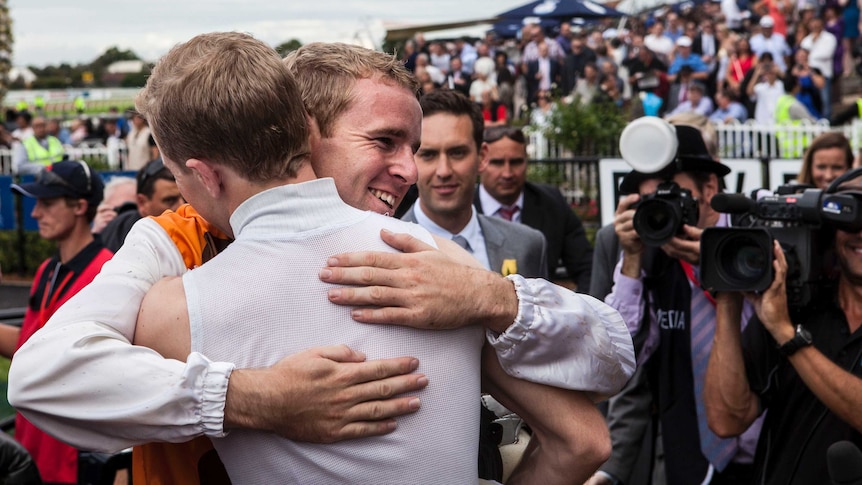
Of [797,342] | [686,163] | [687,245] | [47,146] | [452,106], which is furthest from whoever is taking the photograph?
[47,146]

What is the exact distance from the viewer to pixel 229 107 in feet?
5.71

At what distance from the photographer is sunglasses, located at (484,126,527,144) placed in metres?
6.04

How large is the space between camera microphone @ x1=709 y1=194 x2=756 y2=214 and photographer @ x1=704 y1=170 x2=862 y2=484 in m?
0.21

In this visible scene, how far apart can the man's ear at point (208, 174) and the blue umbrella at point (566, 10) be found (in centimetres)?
2265

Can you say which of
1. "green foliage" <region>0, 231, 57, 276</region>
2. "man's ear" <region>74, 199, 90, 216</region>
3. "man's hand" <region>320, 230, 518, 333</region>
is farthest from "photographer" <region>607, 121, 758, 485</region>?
"green foliage" <region>0, 231, 57, 276</region>

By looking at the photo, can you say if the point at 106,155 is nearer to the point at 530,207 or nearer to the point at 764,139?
the point at 764,139

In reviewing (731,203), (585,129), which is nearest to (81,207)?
(731,203)

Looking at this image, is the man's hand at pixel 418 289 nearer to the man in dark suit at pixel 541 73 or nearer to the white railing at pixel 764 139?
the white railing at pixel 764 139

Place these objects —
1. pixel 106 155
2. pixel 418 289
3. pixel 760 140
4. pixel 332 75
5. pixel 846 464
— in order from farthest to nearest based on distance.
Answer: pixel 106 155 → pixel 760 140 → pixel 846 464 → pixel 332 75 → pixel 418 289

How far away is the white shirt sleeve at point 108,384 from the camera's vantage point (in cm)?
172

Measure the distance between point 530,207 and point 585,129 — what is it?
818 cm

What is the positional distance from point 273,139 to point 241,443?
54cm

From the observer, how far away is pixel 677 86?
710 inches

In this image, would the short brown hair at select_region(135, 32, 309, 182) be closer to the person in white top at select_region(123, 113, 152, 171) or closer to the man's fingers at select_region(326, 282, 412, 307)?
the man's fingers at select_region(326, 282, 412, 307)
